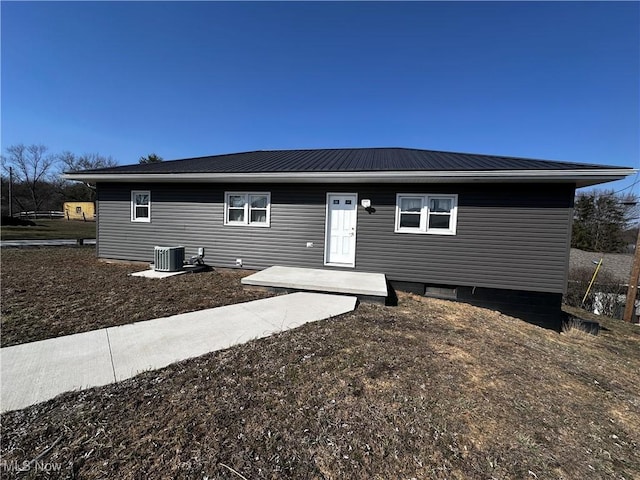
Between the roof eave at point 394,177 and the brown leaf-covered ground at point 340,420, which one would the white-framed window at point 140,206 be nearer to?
the roof eave at point 394,177

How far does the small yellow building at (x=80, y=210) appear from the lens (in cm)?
3891

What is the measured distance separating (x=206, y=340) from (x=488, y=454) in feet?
10.2

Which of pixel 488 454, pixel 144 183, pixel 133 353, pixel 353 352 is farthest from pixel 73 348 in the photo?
pixel 144 183

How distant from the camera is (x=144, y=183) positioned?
8.95 m

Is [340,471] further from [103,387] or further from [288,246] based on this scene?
[288,246]

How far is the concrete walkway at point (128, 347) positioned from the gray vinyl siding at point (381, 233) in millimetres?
2995

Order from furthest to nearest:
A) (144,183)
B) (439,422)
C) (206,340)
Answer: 1. (144,183)
2. (206,340)
3. (439,422)

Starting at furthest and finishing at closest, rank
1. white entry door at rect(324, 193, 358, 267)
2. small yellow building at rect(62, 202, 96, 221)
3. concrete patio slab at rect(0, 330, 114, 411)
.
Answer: small yellow building at rect(62, 202, 96, 221)
white entry door at rect(324, 193, 358, 267)
concrete patio slab at rect(0, 330, 114, 411)

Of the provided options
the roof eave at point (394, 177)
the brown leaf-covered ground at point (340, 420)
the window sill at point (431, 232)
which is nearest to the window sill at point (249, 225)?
the roof eave at point (394, 177)

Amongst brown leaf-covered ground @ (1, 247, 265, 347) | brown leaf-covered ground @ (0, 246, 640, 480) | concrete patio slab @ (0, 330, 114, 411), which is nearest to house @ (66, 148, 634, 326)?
brown leaf-covered ground @ (1, 247, 265, 347)

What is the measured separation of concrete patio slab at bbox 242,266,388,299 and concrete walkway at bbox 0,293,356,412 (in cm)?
80

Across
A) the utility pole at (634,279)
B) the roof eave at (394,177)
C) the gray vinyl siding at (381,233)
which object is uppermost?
the roof eave at (394,177)

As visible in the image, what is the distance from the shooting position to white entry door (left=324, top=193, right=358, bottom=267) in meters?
7.61

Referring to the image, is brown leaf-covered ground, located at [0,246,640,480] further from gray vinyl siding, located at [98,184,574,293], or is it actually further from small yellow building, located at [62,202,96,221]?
small yellow building, located at [62,202,96,221]
